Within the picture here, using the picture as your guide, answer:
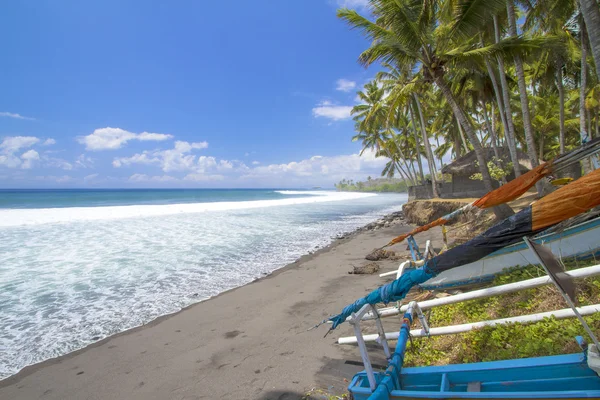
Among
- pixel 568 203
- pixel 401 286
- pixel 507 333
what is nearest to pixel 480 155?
pixel 507 333

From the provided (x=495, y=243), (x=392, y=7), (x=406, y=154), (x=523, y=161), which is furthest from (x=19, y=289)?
(x=406, y=154)

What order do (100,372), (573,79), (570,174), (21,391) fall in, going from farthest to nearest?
(573,79) < (570,174) < (100,372) < (21,391)

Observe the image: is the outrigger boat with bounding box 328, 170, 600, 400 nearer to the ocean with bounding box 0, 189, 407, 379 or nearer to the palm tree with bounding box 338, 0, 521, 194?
the ocean with bounding box 0, 189, 407, 379

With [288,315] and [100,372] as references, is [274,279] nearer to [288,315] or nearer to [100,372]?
[288,315]

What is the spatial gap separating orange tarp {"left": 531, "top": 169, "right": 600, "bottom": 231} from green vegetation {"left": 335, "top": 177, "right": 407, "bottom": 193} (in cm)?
11330

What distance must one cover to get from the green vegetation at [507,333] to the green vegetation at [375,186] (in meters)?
110

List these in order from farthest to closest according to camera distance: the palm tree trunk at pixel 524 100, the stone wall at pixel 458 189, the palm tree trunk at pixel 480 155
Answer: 1. the stone wall at pixel 458 189
2. the palm tree trunk at pixel 524 100
3. the palm tree trunk at pixel 480 155

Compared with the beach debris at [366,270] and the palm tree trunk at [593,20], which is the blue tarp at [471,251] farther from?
the beach debris at [366,270]

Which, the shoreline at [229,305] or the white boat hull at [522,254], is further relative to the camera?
the white boat hull at [522,254]

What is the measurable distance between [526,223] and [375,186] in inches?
5661

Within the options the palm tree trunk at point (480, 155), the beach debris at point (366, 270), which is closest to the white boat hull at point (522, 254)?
the beach debris at point (366, 270)

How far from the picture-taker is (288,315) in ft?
21.0

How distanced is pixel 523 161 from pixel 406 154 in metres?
17.6

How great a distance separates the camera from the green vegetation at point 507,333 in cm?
309
